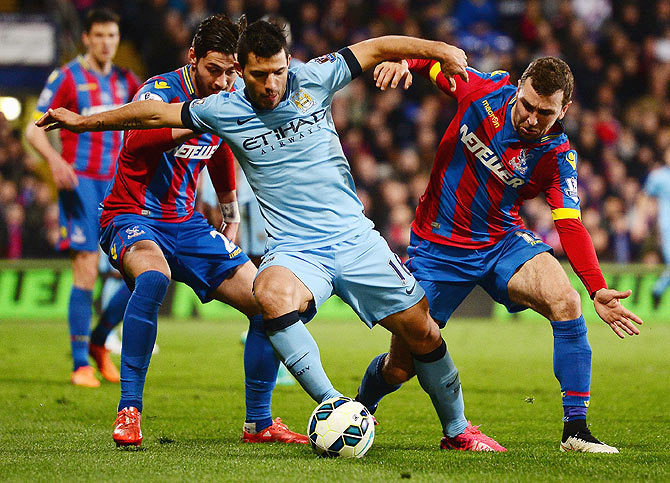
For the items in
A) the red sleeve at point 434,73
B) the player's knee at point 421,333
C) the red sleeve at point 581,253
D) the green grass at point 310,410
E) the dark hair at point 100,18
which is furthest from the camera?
the dark hair at point 100,18

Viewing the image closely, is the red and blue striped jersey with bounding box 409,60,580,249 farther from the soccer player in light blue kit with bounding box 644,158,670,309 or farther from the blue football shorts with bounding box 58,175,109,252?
the soccer player in light blue kit with bounding box 644,158,670,309

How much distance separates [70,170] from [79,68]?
1.15 meters

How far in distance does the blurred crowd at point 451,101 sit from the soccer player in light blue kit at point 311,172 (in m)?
8.87

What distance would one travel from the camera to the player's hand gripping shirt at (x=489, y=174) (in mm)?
5168

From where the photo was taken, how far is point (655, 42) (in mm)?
17109

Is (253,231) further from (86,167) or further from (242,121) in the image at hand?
(242,121)

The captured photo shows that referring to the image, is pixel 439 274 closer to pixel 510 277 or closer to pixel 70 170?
pixel 510 277

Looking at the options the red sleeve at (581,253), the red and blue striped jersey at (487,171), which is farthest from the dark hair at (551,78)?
the red sleeve at (581,253)

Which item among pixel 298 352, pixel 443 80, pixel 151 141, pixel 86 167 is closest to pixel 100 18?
pixel 86 167

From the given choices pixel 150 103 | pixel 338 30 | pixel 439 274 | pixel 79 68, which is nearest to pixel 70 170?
pixel 79 68

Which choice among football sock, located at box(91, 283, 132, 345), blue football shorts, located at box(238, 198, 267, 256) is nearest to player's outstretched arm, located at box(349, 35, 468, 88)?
blue football shorts, located at box(238, 198, 267, 256)

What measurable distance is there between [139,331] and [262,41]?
1639mm

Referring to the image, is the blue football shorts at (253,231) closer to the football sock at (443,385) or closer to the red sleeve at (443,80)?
the red sleeve at (443,80)

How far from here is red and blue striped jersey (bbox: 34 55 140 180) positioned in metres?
7.88
